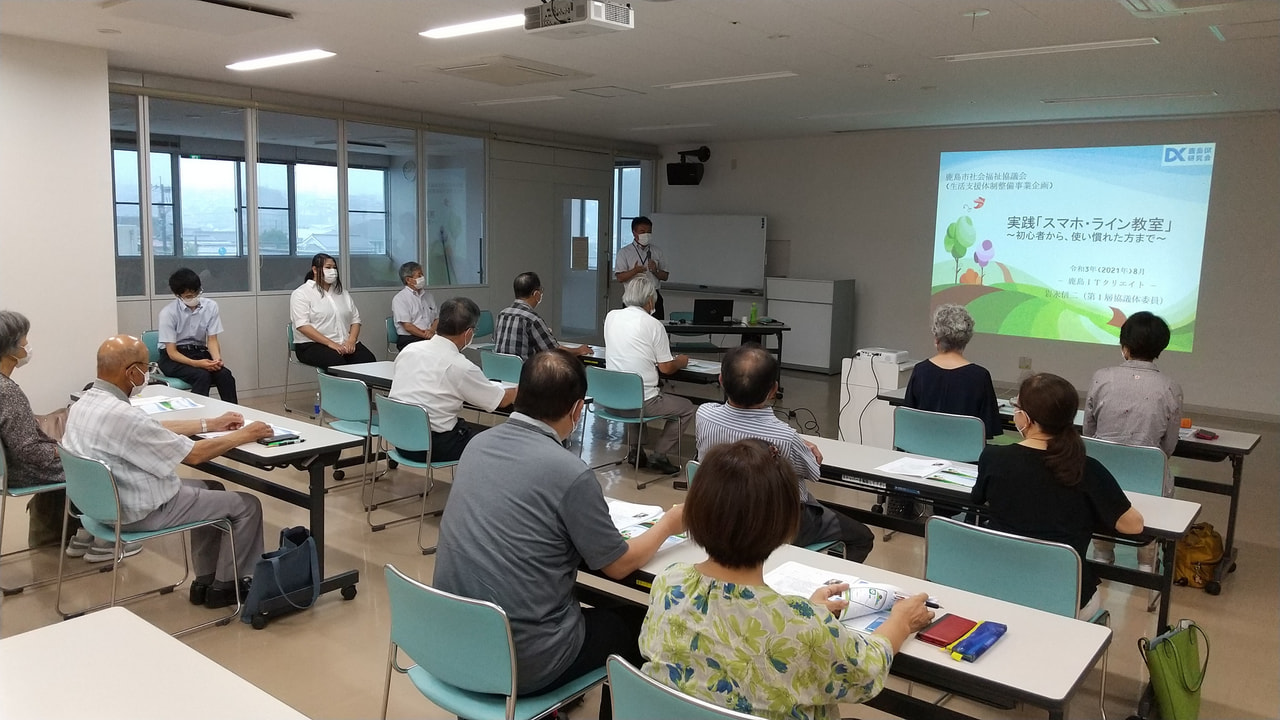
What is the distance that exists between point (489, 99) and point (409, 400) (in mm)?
4404

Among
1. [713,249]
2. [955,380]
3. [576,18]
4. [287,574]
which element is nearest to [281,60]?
[576,18]

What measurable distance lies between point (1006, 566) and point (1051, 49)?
410 centimetres

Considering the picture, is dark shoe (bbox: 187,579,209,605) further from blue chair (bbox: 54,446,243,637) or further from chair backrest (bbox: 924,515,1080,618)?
chair backrest (bbox: 924,515,1080,618)

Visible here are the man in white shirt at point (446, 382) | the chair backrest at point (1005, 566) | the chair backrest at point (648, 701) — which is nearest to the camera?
the chair backrest at point (648, 701)

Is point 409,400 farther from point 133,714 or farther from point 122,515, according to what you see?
point 133,714

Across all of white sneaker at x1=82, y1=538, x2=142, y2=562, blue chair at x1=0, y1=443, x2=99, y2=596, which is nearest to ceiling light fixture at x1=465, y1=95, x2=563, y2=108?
white sneaker at x1=82, y1=538, x2=142, y2=562

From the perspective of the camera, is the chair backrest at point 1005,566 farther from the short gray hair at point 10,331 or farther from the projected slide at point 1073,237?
the projected slide at point 1073,237

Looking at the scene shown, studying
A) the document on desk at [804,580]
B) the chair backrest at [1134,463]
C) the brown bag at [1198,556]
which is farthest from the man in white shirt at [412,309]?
the document on desk at [804,580]

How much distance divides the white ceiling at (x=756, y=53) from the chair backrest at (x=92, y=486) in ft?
8.95

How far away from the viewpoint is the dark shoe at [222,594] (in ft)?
11.7

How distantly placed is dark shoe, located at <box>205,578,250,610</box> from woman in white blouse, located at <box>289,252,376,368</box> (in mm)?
3612

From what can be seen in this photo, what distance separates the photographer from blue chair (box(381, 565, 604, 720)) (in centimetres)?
191

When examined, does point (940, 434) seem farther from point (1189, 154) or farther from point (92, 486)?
point (1189, 154)

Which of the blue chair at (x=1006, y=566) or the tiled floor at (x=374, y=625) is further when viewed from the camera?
the tiled floor at (x=374, y=625)
